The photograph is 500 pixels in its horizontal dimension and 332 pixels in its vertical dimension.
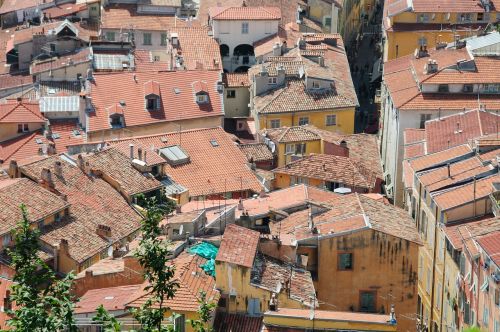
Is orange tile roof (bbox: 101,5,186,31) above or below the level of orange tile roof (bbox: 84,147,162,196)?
above

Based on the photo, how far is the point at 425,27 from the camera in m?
110

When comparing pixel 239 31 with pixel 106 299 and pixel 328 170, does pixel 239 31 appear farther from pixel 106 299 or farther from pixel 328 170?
pixel 106 299

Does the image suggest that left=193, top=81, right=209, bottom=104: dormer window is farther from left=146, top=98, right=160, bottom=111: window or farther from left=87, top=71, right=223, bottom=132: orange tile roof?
left=146, top=98, right=160, bottom=111: window

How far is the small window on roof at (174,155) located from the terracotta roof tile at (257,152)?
4443 mm

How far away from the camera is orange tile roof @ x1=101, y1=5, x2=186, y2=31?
388ft

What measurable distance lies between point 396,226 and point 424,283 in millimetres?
6377

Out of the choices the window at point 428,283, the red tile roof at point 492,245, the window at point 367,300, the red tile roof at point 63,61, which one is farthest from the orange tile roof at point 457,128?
the red tile roof at point 63,61

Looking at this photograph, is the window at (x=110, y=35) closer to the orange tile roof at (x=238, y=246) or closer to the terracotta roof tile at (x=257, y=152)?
the terracotta roof tile at (x=257, y=152)

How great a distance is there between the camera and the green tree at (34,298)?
152ft

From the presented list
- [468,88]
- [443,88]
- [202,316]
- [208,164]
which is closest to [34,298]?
[202,316]

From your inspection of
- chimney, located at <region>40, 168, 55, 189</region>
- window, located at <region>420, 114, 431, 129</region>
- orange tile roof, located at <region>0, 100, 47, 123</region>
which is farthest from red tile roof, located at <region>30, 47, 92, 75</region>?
window, located at <region>420, 114, 431, 129</region>

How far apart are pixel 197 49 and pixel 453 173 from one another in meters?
41.1

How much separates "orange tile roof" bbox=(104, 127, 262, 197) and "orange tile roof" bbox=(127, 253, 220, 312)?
21.4 metres

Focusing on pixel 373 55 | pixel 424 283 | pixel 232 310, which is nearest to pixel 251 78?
pixel 373 55
